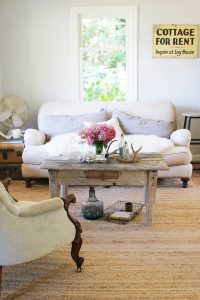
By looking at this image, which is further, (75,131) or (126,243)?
(75,131)

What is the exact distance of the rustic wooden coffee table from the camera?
10.4 feet

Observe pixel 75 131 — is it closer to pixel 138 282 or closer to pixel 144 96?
pixel 144 96

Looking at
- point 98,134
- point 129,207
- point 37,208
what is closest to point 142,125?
point 129,207

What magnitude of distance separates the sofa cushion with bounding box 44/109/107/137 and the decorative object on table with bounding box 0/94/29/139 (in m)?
0.40

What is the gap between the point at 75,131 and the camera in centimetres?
477

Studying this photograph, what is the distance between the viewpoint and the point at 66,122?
15.8 feet

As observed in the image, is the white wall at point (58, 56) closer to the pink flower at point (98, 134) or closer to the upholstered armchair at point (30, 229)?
the pink flower at point (98, 134)

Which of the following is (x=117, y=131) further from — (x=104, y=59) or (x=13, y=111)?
(x=13, y=111)

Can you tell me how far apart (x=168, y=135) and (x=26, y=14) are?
2626mm

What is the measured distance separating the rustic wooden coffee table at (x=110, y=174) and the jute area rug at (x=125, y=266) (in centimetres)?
29

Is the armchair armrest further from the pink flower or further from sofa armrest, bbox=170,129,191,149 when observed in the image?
sofa armrest, bbox=170,129,191,149

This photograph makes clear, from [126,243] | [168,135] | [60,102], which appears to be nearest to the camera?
[126,243]

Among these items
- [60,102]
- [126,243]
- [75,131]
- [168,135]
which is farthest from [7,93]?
[126,243]

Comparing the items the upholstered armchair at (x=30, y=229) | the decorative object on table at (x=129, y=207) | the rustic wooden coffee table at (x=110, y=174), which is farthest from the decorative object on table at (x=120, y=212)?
the upholstered armchair at (x=30, y=229)
